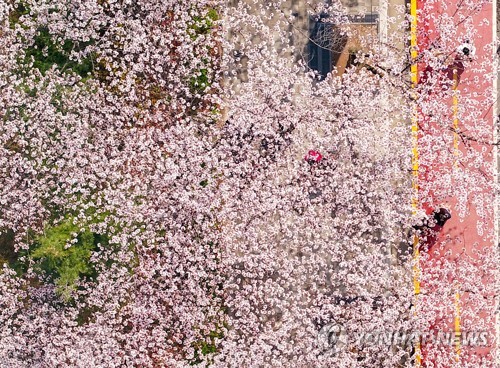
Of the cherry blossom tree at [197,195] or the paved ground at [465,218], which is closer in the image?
the cherry blossom tree at [197,195]

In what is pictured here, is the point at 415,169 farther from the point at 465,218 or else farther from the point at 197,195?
the point at 197,195

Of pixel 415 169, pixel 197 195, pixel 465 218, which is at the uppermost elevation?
pixel 415 169

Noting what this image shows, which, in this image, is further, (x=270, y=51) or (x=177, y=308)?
(x=270, y=51)

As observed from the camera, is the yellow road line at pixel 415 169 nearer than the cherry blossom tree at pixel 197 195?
No

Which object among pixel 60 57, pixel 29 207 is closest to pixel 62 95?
pixel 60 57

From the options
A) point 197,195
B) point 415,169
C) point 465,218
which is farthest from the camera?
point 465,218

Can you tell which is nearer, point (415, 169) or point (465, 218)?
point (415, 169)

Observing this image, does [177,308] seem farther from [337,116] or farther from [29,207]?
[337,116]

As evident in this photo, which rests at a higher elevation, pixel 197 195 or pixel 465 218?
pixel 465 218

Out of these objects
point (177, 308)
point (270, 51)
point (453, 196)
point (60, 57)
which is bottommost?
point (177, 308)

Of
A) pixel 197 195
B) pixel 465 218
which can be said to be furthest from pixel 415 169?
pixel 197 195

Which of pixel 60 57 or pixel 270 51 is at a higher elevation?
pixel 270 51
